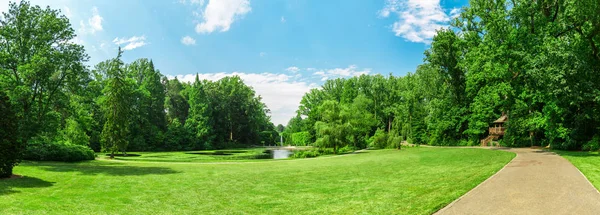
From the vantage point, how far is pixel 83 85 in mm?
22156

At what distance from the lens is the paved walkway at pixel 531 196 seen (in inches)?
289

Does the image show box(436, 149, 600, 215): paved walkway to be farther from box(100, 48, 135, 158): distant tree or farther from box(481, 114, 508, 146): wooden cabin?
box(481, 114, 508, 146): wooden cabin

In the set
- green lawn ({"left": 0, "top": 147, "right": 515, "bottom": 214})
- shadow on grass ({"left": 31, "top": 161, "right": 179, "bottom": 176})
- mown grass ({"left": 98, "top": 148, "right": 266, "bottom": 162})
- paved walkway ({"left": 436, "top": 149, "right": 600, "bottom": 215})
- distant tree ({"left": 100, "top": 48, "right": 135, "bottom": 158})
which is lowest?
mown grass ({"left": 98, "top": 148, "right": 266, "bottom": 162})

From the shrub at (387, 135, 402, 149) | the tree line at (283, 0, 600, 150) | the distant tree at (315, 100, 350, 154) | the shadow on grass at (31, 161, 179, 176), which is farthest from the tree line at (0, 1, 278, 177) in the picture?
the shrub at (387, 135, 402, 149)

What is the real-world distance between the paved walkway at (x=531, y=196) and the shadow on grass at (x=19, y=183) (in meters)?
12.6

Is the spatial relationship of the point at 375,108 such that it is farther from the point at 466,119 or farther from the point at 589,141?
the point at 589,141

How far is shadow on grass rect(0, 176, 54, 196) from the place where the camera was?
10191mm

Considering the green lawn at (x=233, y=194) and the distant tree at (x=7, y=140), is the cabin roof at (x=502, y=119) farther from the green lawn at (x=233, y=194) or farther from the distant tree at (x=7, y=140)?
the distant tree at (x=7, y=140)

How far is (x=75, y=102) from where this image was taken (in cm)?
3544

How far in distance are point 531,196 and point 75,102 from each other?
40.7 metres

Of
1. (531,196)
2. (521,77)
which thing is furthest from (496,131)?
(531,196)

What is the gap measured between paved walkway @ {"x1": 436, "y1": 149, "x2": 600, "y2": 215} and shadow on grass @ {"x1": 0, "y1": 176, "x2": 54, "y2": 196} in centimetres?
1262

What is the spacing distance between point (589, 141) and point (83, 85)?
35.8m

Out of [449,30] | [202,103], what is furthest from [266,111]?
[449,30]
